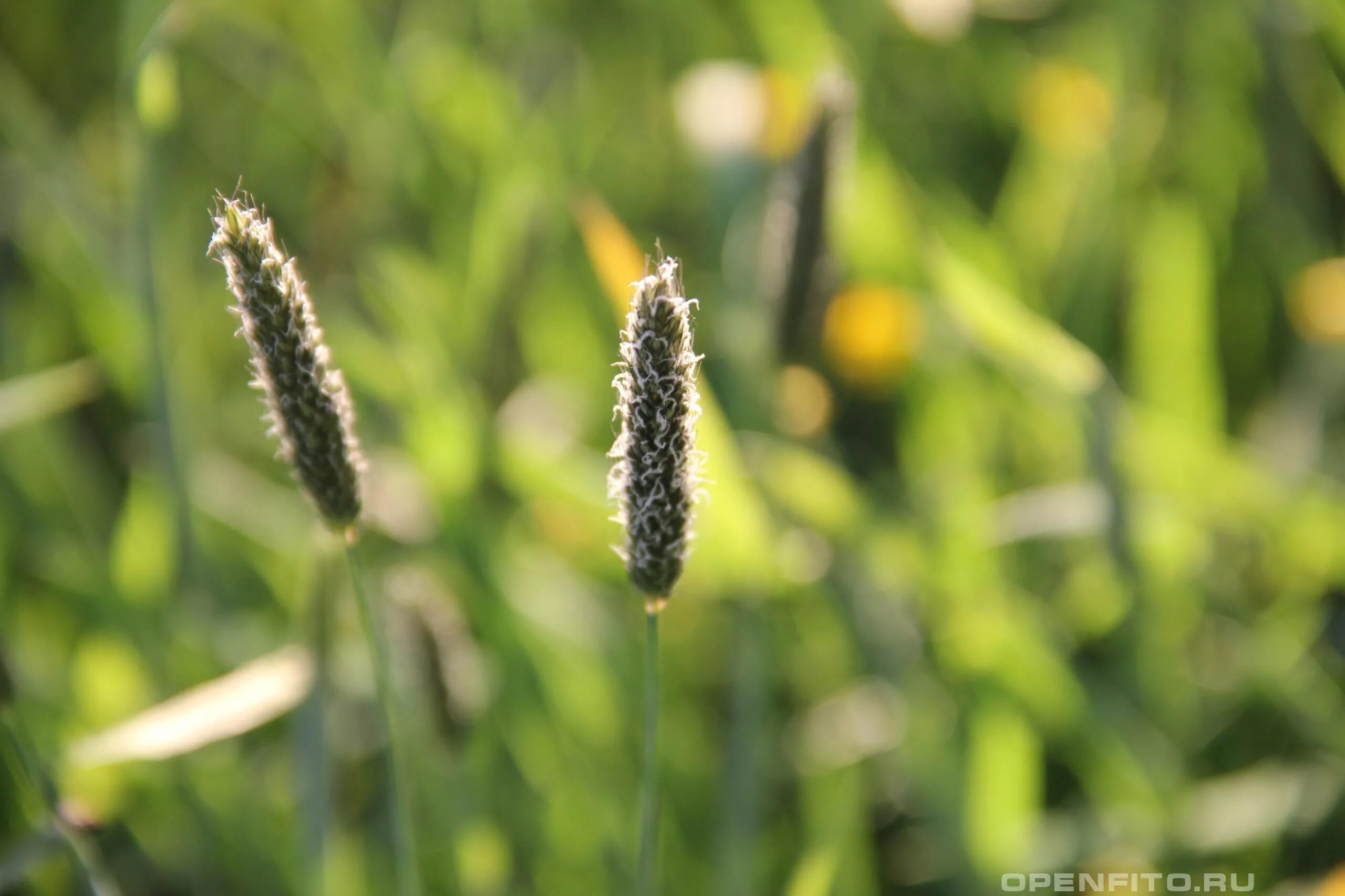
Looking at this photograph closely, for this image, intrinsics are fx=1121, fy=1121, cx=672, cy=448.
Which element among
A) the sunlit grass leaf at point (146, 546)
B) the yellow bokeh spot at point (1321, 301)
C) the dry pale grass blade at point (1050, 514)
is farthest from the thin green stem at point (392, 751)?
the yellow bokeh spot at point (1321, 301)

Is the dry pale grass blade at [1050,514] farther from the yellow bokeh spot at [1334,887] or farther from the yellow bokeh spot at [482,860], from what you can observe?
the yellow bokeh spot at [482,860]

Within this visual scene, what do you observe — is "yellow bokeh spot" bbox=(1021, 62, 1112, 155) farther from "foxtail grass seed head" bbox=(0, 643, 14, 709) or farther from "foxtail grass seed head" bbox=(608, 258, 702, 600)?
"foxtail grass seed head" bbox=(0, 643, 14, 709)

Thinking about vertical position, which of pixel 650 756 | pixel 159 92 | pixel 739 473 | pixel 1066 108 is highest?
pixel 1066 108

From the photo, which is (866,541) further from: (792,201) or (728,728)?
(792,201)

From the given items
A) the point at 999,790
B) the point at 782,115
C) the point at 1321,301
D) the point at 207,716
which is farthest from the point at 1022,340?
the point at 207,716

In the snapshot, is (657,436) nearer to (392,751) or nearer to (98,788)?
(392,751)

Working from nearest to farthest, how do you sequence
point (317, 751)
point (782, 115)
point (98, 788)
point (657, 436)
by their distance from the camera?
point (657, 436) < point (317, 751) < point (98, 788) < point (782, 115)

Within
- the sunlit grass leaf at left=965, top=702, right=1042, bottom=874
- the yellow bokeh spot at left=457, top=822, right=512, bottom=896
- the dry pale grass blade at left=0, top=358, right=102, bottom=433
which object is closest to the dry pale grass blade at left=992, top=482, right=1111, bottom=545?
the sunlit grass leaf at left=965, top=702, right=1042, bottom=874
